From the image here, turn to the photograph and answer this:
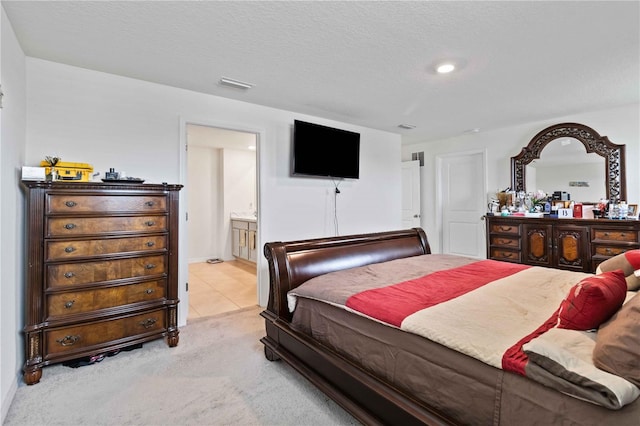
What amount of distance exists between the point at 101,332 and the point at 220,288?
204cm

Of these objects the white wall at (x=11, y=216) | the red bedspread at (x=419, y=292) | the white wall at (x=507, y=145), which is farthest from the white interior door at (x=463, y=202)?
the white wall at (x=11, y=216)

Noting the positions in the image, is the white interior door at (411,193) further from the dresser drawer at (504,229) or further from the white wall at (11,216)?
the white wall at (11,216)

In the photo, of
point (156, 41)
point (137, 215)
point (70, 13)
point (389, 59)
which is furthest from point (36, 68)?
point (389, 59)

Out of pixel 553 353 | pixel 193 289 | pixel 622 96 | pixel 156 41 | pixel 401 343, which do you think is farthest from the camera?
pixel 193 289

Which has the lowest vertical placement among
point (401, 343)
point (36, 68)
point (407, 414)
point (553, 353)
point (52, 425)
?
point (52, 425)

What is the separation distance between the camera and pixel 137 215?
2461 mm

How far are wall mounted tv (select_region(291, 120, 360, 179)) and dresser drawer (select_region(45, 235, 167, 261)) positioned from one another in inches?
71.6

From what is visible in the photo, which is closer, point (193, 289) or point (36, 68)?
point (36, 68)

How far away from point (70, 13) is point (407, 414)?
9.37 feet

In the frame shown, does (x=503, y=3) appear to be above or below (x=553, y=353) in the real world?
above

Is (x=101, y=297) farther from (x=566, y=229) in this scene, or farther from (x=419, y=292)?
(x=566, y=229)

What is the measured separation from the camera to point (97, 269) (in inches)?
91.3

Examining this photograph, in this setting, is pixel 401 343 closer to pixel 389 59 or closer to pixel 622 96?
pixel 389 59

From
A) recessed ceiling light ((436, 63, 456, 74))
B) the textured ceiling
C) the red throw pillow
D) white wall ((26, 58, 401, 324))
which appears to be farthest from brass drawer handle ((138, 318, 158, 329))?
recessed ceiling light ((436, 63, 456, 74))
